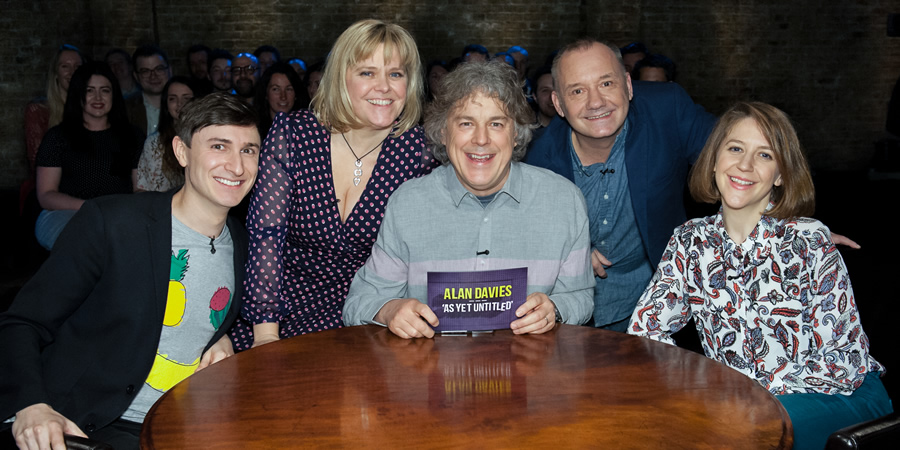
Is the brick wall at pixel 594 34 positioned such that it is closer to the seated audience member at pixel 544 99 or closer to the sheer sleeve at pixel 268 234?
the seated audience member at pixel 544 99

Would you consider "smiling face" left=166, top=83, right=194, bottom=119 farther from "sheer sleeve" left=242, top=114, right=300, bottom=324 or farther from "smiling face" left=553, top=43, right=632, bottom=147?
"smiling face" left=553, top=43, right=632, bottom=147

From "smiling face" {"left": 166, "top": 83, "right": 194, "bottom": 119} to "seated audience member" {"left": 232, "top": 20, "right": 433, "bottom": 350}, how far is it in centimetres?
264

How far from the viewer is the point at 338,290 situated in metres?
2.61

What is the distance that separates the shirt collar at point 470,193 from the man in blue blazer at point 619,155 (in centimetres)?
57

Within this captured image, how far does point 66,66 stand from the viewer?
5.85 metres

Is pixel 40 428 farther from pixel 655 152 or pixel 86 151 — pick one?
pixel 86 151

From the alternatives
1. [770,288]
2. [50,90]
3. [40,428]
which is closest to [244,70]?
[50,90]

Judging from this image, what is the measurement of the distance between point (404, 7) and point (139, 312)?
391 inches

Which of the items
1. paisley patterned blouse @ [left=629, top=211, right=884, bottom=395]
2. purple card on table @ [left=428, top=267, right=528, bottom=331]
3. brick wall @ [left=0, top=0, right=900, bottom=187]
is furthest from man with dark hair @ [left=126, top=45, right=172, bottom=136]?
paisley patterned blouse @ [left=629, top=211, right=884, bottom=395]

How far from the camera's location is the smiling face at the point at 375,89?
8.15 ft

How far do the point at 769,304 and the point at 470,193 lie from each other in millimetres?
919

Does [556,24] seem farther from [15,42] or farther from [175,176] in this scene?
[175,176]

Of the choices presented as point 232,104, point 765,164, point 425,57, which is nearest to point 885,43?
point 425,57

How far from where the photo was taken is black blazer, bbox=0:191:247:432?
196cm
